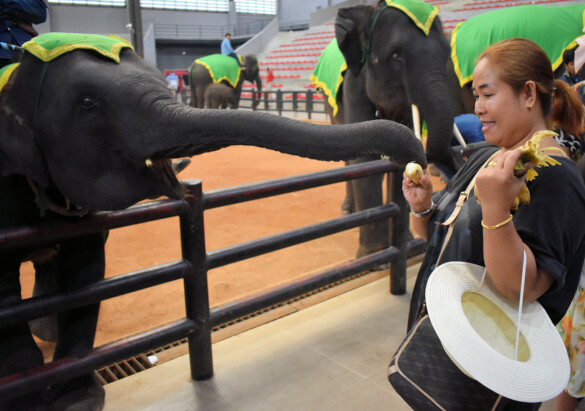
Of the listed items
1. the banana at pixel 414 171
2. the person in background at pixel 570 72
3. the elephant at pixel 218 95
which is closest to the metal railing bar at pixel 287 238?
the banana at pixel 414 171

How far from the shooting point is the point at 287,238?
8.57 ft

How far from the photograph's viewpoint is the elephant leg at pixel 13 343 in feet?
5.98

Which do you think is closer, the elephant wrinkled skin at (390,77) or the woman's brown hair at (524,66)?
the woman's brown hair at (524,66)

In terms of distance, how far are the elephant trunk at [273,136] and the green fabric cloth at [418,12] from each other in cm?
236

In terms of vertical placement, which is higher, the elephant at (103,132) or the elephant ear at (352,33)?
the elephant ear at (352,33)

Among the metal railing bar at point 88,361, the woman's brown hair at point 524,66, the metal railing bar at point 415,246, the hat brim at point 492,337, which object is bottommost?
the metal railing bar at point 415,246

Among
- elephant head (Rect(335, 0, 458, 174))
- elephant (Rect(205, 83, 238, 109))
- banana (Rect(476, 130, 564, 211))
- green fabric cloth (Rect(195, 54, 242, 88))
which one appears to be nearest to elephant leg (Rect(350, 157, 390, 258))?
elephant head (Rect(335, 0, 458, 174))

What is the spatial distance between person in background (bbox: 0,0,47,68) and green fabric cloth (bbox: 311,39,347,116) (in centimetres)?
258

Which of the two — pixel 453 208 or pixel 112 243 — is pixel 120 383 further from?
pixel 112 243

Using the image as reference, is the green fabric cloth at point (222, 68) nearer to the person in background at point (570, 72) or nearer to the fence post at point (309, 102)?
the fence post at point (309, 102)

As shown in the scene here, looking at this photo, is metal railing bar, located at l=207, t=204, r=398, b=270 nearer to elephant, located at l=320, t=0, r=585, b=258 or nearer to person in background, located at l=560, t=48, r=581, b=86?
elephant, located at l=320, t=0, r=585, b=258

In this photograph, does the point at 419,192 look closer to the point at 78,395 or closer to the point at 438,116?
the point at 78,395

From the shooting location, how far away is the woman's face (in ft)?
4.12

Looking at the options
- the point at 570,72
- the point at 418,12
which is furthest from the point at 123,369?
the point at 570,72
